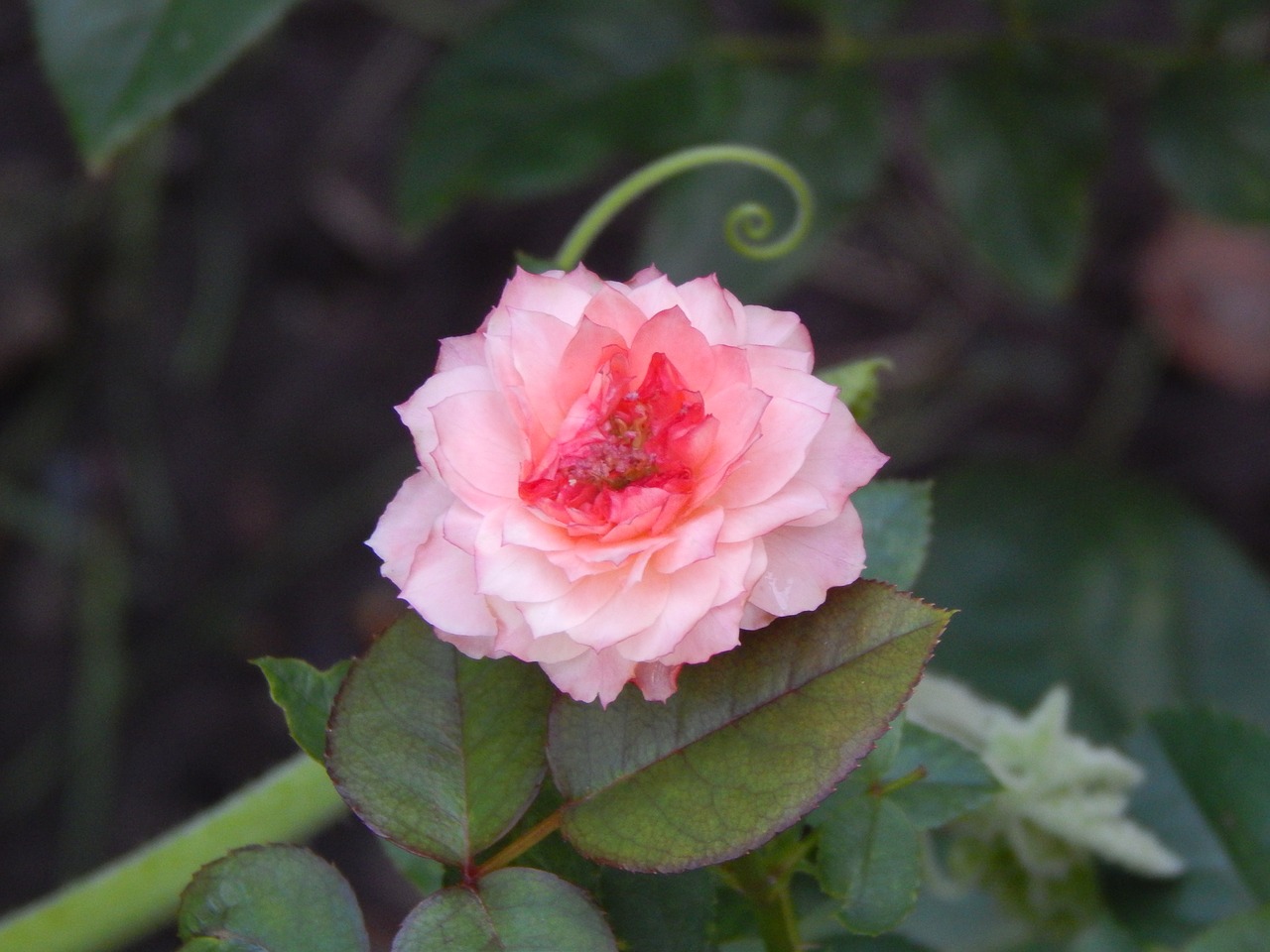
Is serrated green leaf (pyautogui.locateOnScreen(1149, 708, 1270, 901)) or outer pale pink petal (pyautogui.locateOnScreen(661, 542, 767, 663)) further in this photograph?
serrated green leaf (pyautogui.locateOnScreen(1149, 708, 1270, 901))

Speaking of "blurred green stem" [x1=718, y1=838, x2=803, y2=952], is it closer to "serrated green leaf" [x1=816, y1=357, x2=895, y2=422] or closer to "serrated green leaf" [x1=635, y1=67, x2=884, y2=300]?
"serrated green leaf" [x1=816, y1=357, x2=895, y2=422]

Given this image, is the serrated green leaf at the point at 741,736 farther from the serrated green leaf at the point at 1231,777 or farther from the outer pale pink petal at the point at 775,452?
the serrated green leaf at the point at 1231,777

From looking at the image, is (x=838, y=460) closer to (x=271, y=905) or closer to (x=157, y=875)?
(x=271, y=905)

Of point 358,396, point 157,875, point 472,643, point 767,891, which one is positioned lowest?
point 358,396

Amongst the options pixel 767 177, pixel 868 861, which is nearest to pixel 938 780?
pixel 868 861

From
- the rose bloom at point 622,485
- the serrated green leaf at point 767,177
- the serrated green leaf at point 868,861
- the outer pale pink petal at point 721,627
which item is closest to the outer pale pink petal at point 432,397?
the rose bloom at point 622,485

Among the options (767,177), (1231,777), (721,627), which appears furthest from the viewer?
(767,177)

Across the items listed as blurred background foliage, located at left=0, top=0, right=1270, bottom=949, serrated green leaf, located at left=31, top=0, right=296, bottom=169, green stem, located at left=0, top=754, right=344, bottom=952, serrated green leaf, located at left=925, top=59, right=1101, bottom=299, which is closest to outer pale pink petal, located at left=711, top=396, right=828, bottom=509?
green stem, located at left=0, top=754, right=344, bottom=952
